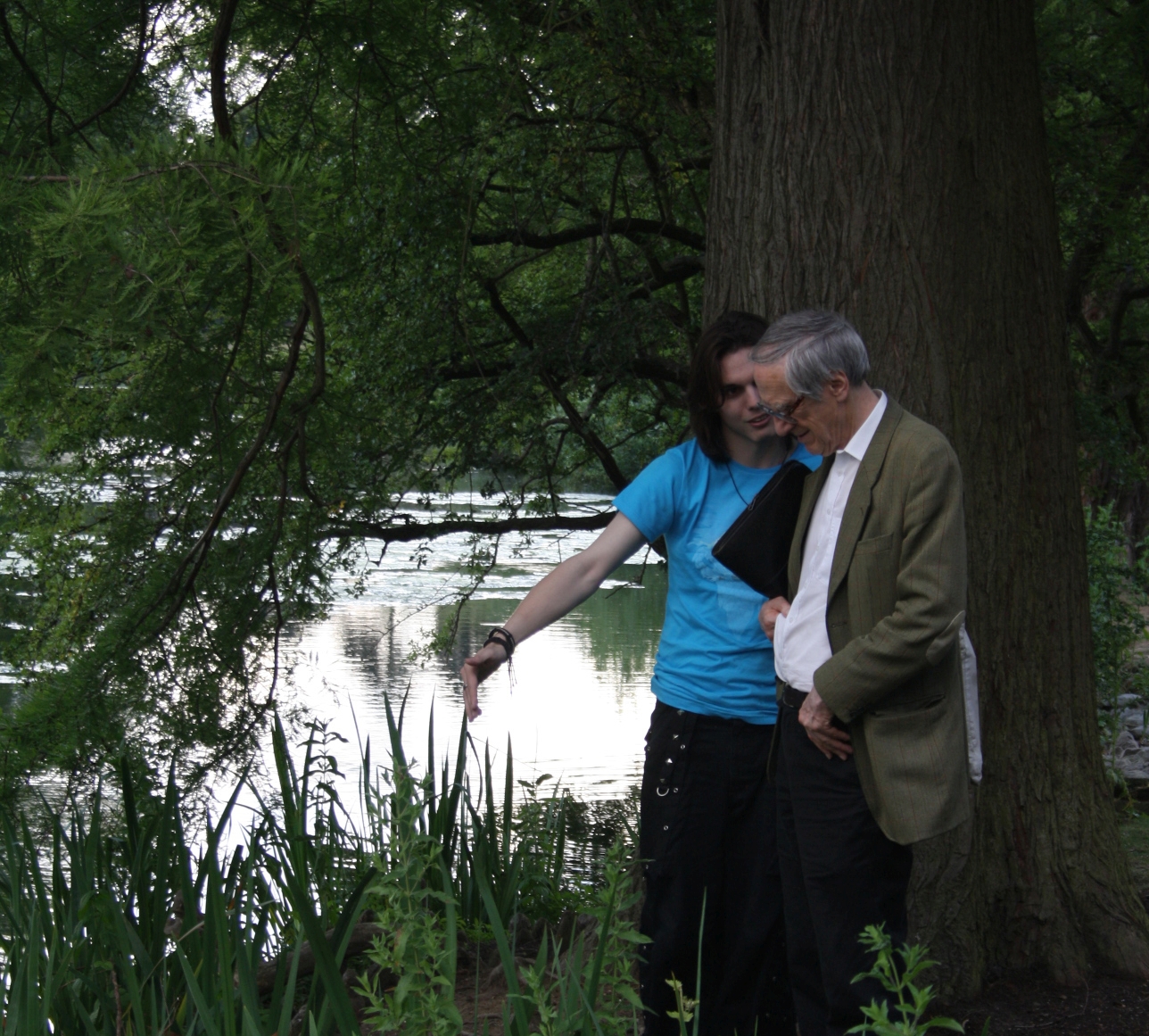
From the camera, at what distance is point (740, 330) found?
239cm

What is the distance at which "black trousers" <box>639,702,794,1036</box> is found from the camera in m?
2.38

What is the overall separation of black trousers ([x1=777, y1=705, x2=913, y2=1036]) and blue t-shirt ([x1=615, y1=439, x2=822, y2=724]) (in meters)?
0.18

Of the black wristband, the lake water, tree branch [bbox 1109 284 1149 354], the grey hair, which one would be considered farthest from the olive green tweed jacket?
tree branch [bbox 1109 284 1149 354]

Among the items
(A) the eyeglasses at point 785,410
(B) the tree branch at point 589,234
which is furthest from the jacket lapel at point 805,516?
(B) the tree branch at point 589,234

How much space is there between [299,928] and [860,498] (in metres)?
1.75

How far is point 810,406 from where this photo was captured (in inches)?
83.5

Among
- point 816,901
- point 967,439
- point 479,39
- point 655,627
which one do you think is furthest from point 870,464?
point 655,627

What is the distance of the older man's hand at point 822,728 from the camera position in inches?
81.1

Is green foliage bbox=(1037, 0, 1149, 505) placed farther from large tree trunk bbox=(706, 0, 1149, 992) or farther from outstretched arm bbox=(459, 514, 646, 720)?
outstretched arm bbox=(459, 514, 646, 720)

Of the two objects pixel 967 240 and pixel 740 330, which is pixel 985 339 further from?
pixel 740 330

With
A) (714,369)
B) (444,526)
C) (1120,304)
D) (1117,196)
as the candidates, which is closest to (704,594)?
(714,369)

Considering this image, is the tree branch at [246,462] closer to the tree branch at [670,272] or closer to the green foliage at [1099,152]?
the tree branch at [670,272]

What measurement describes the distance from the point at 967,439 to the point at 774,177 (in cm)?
81

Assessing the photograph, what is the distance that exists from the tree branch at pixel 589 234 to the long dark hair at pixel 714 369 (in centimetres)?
395
